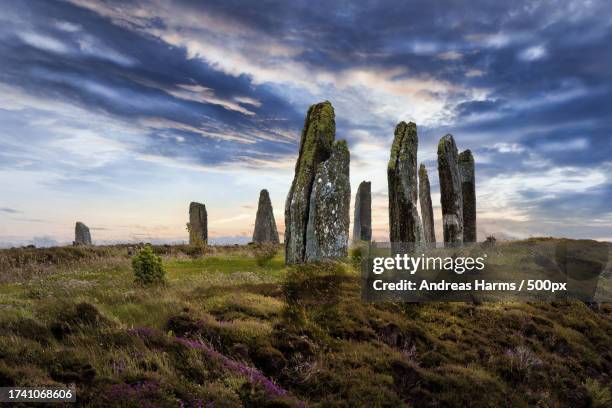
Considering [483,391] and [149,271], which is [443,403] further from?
[149,271]

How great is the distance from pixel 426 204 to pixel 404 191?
12.6 meters

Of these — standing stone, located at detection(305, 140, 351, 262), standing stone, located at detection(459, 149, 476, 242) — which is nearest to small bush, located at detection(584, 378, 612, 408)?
standing stone, located at detection(305, 140, 351, 262)

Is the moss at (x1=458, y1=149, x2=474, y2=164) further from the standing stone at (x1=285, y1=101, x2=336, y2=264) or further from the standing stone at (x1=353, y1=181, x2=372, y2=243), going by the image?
the standing stone at (x1=353, y1=181, x2=372, y2=243)

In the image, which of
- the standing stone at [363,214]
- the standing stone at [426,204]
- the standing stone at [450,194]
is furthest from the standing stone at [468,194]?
the standing stone at [363,214]

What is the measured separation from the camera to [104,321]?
9.43 metres

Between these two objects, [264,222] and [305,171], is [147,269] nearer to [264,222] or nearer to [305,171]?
[305,171]

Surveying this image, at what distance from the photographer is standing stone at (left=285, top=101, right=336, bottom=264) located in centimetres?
2173

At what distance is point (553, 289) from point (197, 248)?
22.8 m

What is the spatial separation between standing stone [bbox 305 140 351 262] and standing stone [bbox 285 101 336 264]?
546 mm

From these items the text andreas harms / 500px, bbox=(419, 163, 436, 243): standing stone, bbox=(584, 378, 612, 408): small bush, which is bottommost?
bbox=(584, 378, 612, 408): small bush

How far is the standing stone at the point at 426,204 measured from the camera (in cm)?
3381

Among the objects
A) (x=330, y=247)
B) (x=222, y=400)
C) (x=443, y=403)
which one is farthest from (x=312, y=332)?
(x=330, y=247)

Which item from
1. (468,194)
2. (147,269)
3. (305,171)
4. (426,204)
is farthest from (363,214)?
(147,269)

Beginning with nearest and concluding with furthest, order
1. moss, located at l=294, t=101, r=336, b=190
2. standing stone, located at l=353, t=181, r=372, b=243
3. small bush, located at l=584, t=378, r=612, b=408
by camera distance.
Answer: small bush, located at l=584, t=378, r=612, b=408
moss, located at l=294, t=101, r=336, b=190
standing stone, located at l=353, t=181, r=372, b=243
